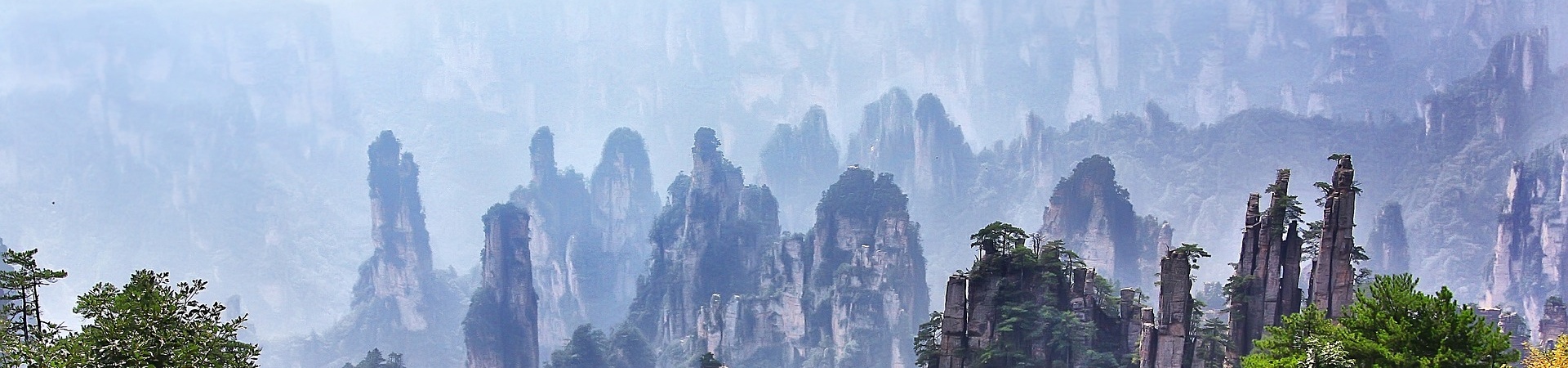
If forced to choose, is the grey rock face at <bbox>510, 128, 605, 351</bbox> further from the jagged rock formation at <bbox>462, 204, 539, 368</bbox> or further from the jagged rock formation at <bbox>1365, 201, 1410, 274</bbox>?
the jagged rock formation at <bbox>1365, 201, 1410, 274</bbox>

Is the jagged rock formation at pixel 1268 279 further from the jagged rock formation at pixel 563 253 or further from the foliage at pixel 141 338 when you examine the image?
the jagged rock formation at pixel 563 253

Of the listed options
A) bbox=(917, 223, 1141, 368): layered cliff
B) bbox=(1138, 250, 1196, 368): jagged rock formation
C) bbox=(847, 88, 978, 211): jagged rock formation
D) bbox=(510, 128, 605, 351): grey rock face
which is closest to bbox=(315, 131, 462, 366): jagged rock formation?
bbox=(510, 128, 605, 351): grey rock face

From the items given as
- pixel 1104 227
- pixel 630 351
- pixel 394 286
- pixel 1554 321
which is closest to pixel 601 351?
pixel 630 351

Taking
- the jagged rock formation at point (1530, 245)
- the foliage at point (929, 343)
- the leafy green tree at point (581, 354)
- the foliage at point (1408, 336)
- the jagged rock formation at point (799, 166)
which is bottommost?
the leafy green tree at point (581, 354)

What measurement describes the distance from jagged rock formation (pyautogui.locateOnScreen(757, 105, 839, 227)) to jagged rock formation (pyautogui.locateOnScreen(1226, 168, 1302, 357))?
70.3m

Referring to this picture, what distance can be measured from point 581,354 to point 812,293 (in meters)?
12.3

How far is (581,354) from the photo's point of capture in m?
50.6

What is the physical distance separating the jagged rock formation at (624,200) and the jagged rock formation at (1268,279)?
202 feet

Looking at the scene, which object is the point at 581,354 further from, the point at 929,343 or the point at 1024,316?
the point at 1024,316

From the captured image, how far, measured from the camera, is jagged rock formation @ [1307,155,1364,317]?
24094 millimetres

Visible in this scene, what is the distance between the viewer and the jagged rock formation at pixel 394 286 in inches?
2921

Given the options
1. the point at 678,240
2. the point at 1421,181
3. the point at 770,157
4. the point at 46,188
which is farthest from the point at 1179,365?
the point at 46,188

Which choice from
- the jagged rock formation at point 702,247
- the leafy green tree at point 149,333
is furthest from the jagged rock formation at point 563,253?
the leafy green tree at point 149,333

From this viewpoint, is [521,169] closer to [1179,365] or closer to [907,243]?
[907,243]
